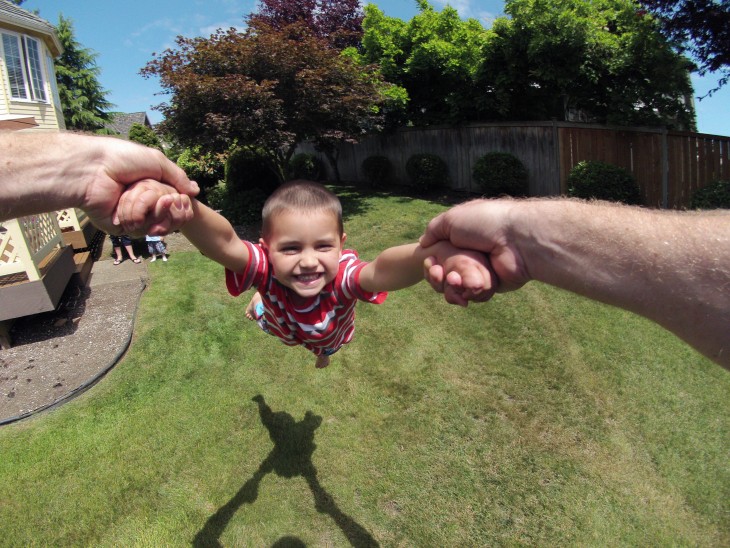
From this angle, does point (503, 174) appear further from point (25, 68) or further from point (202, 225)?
point (25, 68)

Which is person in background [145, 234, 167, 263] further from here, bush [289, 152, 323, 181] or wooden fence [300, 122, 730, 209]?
bush [289, 152, 323, 181]

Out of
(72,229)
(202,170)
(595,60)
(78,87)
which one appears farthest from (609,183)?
(78,87)

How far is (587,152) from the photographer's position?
9.97m

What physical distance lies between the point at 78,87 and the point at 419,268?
43.0 metres

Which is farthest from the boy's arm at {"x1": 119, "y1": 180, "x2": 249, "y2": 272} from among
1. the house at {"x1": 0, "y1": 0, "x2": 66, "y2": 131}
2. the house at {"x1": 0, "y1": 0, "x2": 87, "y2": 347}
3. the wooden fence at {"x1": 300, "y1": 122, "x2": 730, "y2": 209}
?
the house at {"x1": 0, "y1": 0, "x2": 66, "y2": 131}

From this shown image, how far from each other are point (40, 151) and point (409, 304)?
6217 millimetres

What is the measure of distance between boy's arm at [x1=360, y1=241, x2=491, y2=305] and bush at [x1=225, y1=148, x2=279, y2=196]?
12.3 metres

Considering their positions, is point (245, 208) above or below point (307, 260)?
above

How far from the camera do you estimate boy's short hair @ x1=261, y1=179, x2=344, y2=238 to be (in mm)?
2367

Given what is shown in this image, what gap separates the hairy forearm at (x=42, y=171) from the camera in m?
1.26

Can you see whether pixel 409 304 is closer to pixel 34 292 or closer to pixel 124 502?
pixel 124 502

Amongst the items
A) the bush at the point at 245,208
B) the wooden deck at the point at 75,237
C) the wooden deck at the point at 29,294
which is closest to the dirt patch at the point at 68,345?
the wooden deck at the point at 29,294

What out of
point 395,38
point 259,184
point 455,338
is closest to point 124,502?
point 455,338

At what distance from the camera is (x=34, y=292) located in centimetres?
642
